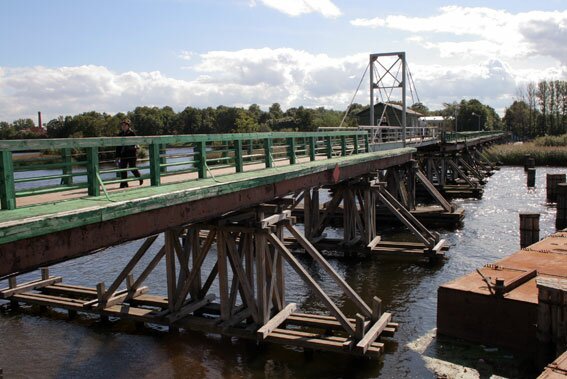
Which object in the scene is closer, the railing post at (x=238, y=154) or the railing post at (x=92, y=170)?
A: the railing post at (x=92, y=170)

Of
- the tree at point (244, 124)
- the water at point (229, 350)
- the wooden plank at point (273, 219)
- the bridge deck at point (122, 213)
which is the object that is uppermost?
the tree at point (244, 124)

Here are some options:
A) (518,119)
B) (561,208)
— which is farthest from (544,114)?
(561,208)

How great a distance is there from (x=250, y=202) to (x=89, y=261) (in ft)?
40.6

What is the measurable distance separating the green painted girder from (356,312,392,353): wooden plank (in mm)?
3446

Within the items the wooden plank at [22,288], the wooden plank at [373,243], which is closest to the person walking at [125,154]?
the wooden plank at [22,288]

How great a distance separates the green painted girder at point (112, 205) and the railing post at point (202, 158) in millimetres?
178

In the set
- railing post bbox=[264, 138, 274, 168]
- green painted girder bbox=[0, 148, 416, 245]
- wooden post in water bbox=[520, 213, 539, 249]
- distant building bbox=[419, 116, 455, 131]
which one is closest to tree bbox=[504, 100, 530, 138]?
distant building bbox=[419, 116, 455, 131]

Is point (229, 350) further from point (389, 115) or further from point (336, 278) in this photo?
point (389, 115)

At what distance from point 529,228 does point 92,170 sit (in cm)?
1516

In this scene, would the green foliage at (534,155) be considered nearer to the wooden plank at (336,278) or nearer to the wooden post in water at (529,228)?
the wooden post in water at (529,228)

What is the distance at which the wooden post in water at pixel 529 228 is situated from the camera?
1780cm

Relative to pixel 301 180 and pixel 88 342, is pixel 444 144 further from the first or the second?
pixel 88 342

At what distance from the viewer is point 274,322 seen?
35.7 feet

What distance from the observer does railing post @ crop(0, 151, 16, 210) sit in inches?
232
